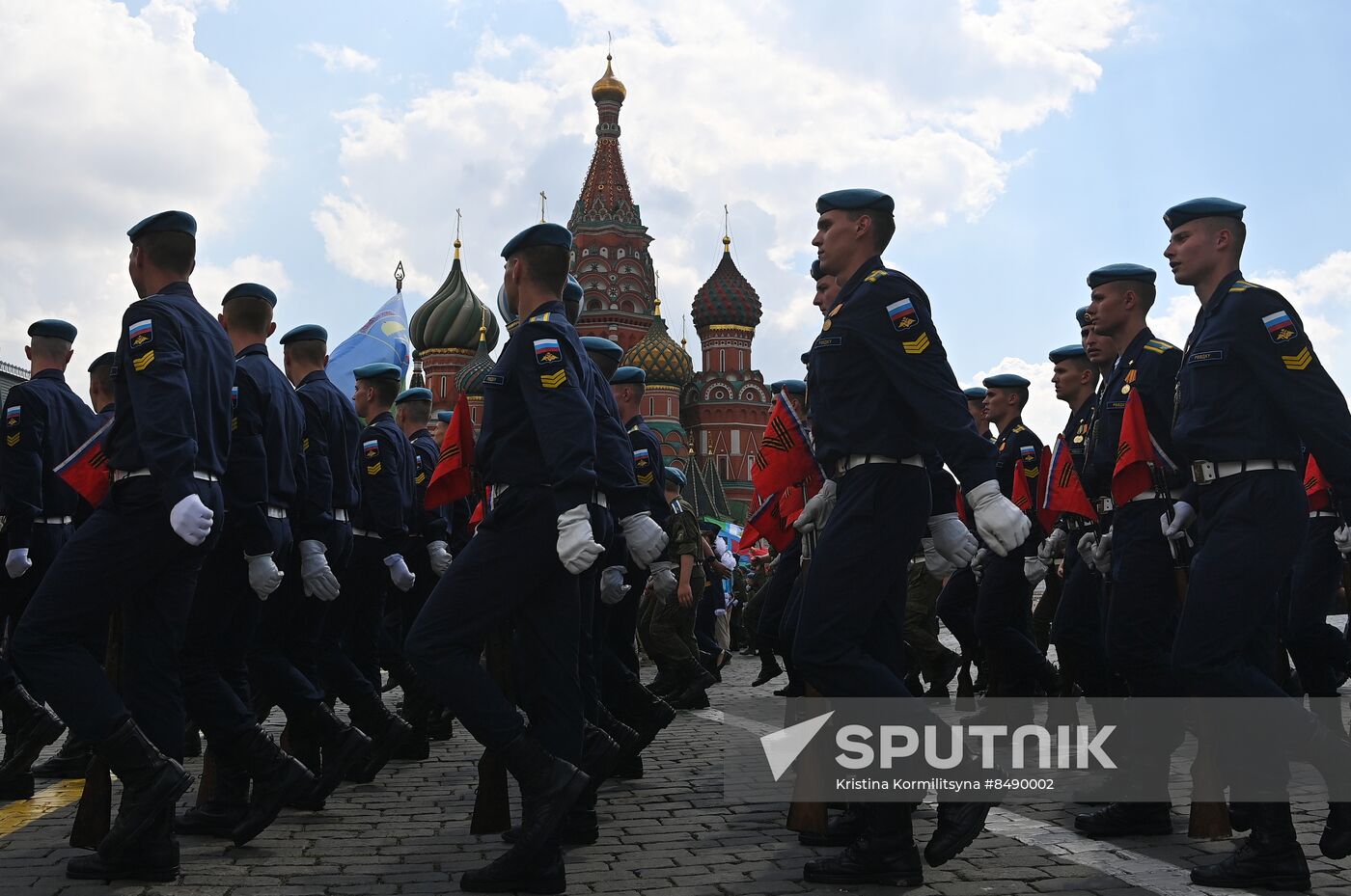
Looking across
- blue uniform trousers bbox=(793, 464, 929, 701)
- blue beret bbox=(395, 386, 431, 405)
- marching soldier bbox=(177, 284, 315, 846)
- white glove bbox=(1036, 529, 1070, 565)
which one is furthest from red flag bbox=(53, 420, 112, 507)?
white glove bbox=(1036, 529, 1070, 565)

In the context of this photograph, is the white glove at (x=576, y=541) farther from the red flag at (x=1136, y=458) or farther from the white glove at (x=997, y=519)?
the red flag at (x=1136, y=458)

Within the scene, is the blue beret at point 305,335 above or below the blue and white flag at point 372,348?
below

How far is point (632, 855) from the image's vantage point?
493cm

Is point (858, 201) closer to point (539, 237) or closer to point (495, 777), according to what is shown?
point (539, 237)

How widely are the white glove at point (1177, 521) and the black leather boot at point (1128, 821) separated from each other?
3.65 ft

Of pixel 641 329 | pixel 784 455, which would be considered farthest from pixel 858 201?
pixel 641 329

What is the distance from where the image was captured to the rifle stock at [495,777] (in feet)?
16.4

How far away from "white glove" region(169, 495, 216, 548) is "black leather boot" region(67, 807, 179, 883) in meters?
0.97

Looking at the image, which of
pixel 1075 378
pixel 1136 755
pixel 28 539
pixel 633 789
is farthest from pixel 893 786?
pixel 28 539

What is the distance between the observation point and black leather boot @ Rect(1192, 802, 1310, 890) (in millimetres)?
4125

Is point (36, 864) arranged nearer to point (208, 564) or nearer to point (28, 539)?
point (208, 564)

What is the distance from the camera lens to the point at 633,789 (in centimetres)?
650

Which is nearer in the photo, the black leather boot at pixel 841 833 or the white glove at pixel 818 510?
the black leather boot at pixel 841 833

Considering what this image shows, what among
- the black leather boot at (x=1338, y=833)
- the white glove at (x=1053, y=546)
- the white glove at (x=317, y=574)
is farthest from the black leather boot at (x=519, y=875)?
the white glove at (x=1053, y=546)
